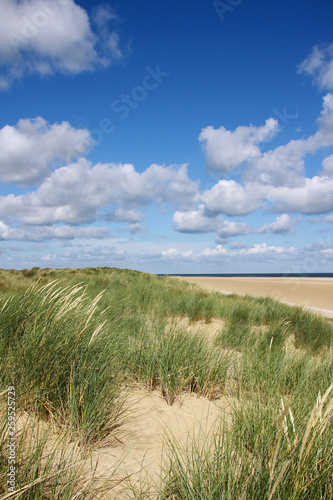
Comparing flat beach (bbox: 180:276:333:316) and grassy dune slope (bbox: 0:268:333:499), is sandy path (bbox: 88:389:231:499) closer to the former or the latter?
grassy dune slope (bbox: 0:268:333:499)

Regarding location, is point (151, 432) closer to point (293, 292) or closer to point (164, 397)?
point (164, 397)

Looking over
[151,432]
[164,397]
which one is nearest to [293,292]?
[164,397]

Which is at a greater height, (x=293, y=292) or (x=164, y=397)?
(x=164, y=397)

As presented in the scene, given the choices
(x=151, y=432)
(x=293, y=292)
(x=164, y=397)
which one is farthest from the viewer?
(x=293, y=292)

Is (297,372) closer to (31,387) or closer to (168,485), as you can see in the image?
(168,485)

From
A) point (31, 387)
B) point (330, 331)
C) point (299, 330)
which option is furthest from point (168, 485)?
point (330, 331)

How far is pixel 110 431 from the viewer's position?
2057 millimetres

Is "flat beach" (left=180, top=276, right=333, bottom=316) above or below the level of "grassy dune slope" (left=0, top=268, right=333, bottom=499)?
below

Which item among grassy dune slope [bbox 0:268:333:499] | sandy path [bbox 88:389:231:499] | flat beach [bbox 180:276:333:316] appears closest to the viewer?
grassy dune slope [bbox 0:268:333:499]

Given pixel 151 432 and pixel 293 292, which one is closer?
pixel 151 432

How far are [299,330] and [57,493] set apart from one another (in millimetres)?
5847

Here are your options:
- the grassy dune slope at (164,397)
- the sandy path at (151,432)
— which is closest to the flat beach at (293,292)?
the grassy dune slope at (164,397)

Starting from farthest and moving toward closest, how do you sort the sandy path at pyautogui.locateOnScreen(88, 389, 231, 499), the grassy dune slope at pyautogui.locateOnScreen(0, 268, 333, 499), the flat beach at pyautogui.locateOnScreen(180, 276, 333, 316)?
1. the flat beach at pyautogui.locateOnScreen(180, 276, 333, 316)
2. the sandy path at pyautogui.locateOnScreen(88, 389, 231, 499)
3. the grassy dune slope at pyautogui.locateOnScreen(0, 268, 333, 499)

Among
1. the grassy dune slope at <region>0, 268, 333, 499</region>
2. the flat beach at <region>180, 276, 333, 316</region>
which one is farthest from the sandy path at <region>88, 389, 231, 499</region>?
the flat beach at <region>180, 276, 333, 316</region>
